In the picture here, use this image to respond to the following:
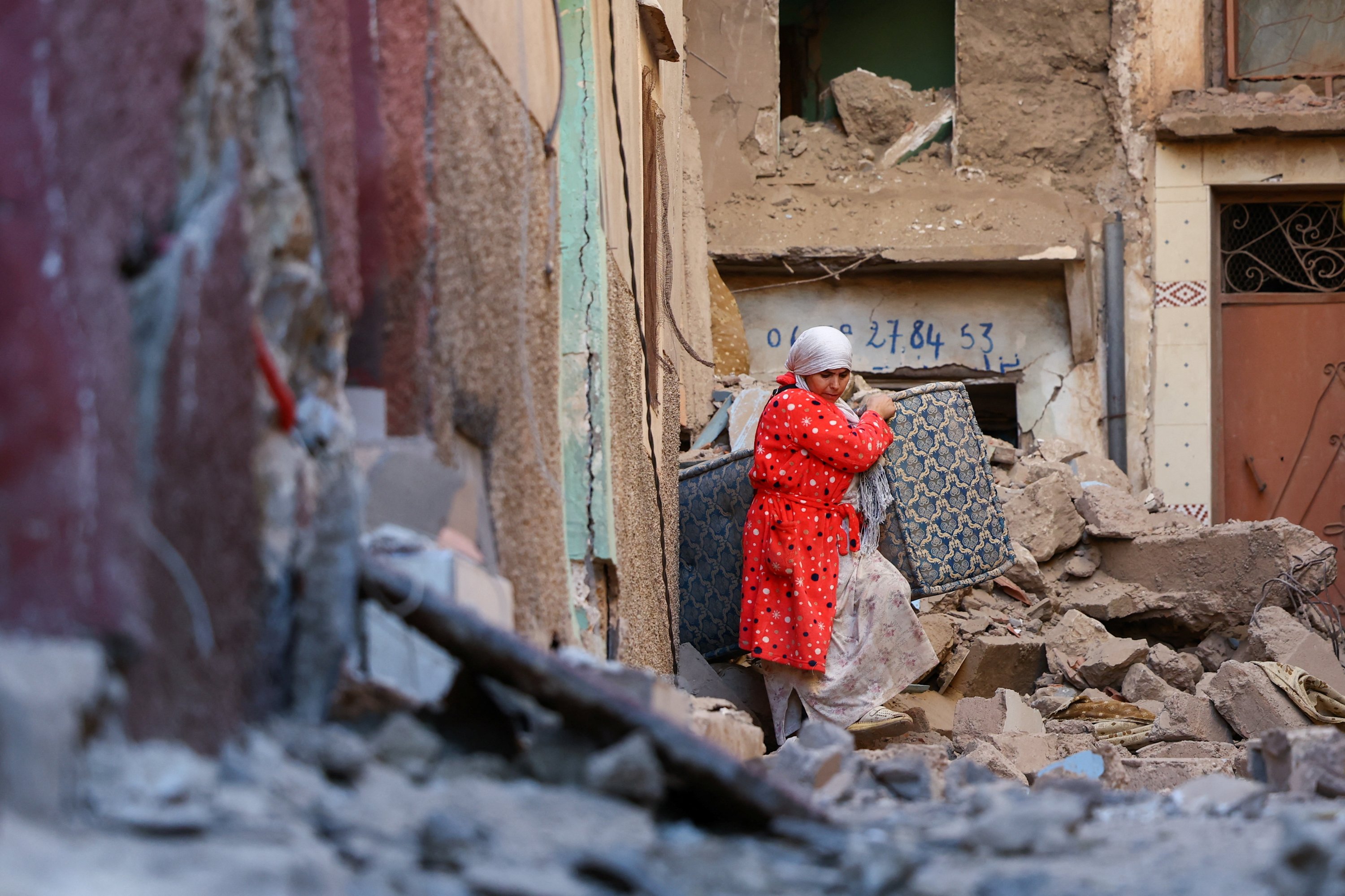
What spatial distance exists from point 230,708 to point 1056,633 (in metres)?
5.46

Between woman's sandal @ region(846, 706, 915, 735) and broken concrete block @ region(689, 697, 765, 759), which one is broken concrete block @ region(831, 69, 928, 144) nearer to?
woman's sandal @ region(846, 706, 915, 735)

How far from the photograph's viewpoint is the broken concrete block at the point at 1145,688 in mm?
5961

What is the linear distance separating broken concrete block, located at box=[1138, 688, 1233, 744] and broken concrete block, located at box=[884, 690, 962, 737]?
74 cm

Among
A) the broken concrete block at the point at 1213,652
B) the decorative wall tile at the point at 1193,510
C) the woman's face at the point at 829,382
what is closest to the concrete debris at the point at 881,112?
the decorative wall tile at the point at 1193,510

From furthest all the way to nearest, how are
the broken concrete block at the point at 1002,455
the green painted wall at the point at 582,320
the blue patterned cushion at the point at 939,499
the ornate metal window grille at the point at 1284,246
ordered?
the ornate metal window grille at the point at 1284,246
the broken concrete block at the point at 1002,455
the blue patterned cushion at the point at 939,499
the green painted wall at the point at 582,320

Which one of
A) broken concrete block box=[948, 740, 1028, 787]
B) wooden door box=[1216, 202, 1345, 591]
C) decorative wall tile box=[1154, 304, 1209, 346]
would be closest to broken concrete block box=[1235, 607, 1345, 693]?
broken concrete block box=[948, 740, 1028, 787]

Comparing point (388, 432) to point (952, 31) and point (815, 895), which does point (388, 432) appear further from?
point (952, 31)

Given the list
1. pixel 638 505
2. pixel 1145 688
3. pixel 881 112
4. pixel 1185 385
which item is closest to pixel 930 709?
pixel 1145 688

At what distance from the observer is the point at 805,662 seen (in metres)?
5.02

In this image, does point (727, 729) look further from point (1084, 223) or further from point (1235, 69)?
point (1235, 69)

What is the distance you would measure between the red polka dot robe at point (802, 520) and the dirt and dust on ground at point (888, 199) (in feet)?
14.2

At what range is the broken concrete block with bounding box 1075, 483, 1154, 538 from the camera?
280 inches

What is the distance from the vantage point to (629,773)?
183 centimetres

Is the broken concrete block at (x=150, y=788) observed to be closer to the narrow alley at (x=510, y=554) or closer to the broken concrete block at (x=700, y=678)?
the narrow alley at (x=510, y=554)
